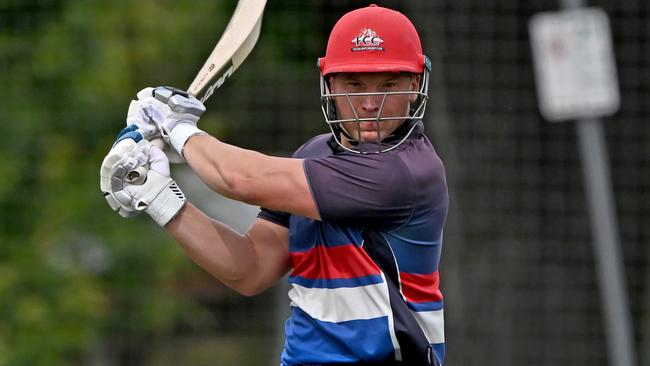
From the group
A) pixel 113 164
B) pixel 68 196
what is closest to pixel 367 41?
pixel 113 164

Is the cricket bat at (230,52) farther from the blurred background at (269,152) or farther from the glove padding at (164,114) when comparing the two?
the blurred background at (269,152)

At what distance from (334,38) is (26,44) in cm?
454

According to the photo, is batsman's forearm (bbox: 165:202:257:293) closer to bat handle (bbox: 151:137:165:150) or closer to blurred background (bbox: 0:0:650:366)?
bat handle (bbox: 151:137:165:150)

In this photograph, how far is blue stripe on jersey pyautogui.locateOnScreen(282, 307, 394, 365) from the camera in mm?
3697

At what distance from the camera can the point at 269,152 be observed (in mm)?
8344

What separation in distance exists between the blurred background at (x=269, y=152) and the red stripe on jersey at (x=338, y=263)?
4.01m

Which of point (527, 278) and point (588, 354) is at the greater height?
point (527, 278)

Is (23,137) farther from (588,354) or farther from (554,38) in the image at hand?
(588,354)

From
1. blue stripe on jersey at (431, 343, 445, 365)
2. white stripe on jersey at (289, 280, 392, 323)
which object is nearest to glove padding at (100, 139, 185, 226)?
white stripe on jersey at (289, 280, 392, 323)

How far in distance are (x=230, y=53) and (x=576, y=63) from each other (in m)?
3.18

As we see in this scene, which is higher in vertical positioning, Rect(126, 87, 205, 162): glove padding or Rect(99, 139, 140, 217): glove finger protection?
Rect(126, 87, 205, 162): glove padding

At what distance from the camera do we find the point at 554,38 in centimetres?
698

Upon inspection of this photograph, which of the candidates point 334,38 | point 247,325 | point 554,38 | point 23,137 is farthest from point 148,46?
point 334,38

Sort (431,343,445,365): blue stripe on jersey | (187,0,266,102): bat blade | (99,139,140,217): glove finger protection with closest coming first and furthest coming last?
(99,139,140,217): glove finger protection → (431,343,445,365): blue stripe on jersey → (187,0,266,102): bat blade
